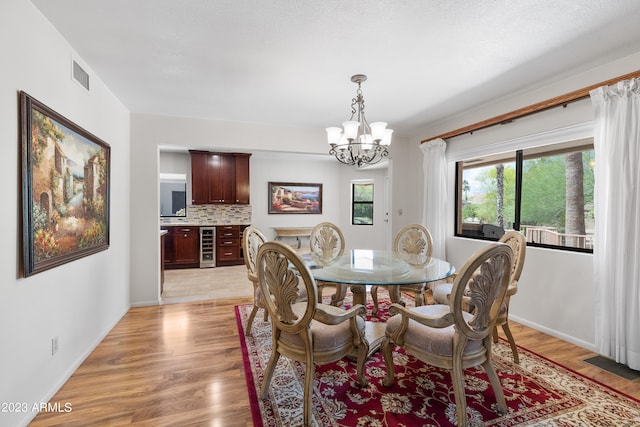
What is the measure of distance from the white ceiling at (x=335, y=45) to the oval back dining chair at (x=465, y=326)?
150cm

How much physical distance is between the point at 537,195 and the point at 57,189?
423 cm

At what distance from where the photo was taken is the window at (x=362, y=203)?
746cm

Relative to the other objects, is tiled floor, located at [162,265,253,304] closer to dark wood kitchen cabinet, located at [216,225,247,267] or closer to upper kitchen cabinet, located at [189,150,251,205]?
dark wood kitchen cabinet, located at [216,225,247,267]

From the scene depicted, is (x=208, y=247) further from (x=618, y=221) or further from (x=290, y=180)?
(x=618, y=221)

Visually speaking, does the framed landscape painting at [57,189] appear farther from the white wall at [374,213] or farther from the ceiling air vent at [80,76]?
the white wall at [374,213]

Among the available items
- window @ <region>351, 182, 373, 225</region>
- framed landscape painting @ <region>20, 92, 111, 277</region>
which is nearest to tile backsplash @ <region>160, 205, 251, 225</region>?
window @ <region>351, 182, 373, 225</region>

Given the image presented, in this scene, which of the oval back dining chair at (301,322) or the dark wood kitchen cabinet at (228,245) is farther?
the dark wood kitchen cabinet at (228,245)

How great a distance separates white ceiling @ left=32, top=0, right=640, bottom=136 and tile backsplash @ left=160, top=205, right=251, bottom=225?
3375 mm

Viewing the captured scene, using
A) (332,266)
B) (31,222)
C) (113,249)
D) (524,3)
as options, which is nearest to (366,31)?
(524,3)

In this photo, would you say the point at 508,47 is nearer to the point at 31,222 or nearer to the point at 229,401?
the point at 229,401

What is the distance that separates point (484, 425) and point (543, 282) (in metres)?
1.95

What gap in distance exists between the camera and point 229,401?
1.93m

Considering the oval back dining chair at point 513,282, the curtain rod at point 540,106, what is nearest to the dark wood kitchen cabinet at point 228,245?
the curtain rod at point 540,106

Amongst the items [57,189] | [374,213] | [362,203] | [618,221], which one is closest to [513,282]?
[618,221]
